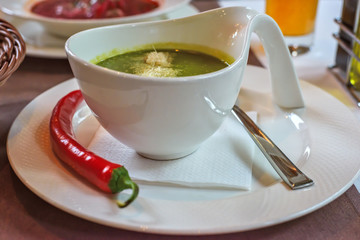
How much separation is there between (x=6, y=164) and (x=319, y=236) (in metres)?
0.67

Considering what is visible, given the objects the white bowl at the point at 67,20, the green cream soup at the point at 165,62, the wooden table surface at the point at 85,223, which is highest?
the green cream soup at the point at 165,62

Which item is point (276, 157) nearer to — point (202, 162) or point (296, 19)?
point (202, 162)

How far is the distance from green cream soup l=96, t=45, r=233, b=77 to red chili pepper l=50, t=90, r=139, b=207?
16 cm

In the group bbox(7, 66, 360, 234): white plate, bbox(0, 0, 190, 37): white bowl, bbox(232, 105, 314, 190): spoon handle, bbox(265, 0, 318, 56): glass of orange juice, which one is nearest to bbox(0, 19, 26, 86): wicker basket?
bbox(7, 66, 360, 234): white plate

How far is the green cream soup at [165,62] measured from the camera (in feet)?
3.29

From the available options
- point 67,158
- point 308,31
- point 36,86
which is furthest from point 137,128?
point 308,31

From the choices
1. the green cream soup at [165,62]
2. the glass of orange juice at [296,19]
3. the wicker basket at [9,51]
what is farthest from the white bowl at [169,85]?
the glass of orange juice at [296,19]

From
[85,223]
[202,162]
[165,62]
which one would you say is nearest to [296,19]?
[165,62]

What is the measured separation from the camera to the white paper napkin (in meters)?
0.89

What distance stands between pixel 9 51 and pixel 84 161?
398mm

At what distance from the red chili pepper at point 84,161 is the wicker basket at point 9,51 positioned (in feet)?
0.46

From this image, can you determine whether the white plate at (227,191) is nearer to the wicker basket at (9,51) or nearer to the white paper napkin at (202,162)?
the white paper napkin at (202,162)

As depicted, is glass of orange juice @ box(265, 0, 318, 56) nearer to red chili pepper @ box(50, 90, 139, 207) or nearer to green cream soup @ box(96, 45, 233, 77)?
green cream soup @ box(96, 45, 233, 77)

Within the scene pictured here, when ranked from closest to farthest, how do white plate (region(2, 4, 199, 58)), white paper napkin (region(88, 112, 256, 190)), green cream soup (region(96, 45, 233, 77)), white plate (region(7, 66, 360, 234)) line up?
white plate (region(7, 66, 360, 234)) → white paper napkin (region(88, 112, 256, 190)) → green cream soup (region(96, 45, 233, 77)) → white plate (region(2, 4, 199, 58))
